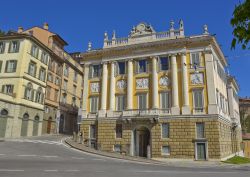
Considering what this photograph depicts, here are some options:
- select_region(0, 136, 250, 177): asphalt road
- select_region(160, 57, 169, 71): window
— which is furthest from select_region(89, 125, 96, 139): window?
select_region(0, 136, 250, 177): asphalt road

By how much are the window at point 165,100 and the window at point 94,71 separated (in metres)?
10.2

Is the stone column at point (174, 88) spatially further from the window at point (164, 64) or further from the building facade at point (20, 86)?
the building facade at point (20, 86)

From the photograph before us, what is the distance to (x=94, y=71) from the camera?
1473 inches

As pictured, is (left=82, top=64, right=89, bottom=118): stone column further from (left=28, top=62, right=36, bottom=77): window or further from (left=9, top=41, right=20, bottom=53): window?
(left=9, top=41, right=20, bottom=53): window

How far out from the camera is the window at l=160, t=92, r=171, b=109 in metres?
31.8

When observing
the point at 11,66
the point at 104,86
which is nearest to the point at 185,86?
the point at 104,86

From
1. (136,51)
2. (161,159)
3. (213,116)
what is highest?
(136,51)

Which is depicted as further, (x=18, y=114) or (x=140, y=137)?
(x=18, y=114)

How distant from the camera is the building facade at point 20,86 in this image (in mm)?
36500

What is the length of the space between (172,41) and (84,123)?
16.5 m

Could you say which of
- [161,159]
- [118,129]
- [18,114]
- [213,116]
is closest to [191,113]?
[213,116]

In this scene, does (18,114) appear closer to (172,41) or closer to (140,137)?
(140,137)

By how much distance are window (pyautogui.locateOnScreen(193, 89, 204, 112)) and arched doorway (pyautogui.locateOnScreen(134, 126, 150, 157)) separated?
7.17 metres

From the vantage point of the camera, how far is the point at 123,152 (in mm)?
31781
